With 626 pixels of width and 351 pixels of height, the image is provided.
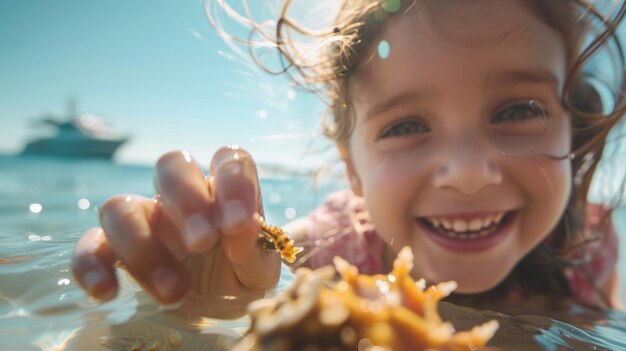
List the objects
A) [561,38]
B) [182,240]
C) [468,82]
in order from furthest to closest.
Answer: [561,38] → [468,82] → [182,240]

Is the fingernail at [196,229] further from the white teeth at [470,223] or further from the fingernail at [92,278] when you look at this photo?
the white teeth at [470,223]

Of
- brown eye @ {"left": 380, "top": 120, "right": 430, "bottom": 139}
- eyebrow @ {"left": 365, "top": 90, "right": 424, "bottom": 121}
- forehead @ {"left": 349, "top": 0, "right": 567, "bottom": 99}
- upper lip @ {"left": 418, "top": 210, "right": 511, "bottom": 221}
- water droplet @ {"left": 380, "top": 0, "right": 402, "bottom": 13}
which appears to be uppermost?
water droplet @ {"left": 380, "top": 0, "right": 402, "bottom": 13}

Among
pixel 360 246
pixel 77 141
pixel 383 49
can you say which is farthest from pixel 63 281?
pixel 77 141

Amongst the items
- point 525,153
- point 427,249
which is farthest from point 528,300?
point 525,153

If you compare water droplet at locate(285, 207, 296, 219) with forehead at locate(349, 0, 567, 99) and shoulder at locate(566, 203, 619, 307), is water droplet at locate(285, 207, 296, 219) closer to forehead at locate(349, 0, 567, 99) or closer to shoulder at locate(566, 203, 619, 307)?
shoulder at locate(566, 203, 619, 307)

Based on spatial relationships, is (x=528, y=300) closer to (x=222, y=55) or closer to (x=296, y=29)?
(x=296, y=29)

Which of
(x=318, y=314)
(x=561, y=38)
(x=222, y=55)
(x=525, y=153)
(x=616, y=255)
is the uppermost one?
(x=222, y=55)

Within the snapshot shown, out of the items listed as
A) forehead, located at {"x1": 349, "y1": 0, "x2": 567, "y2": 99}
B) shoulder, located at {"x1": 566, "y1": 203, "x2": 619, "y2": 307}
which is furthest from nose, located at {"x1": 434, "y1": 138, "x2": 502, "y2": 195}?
shoulder, located at {"x1": 566, "y1": 203, "x2": 619, "y2": 307}
